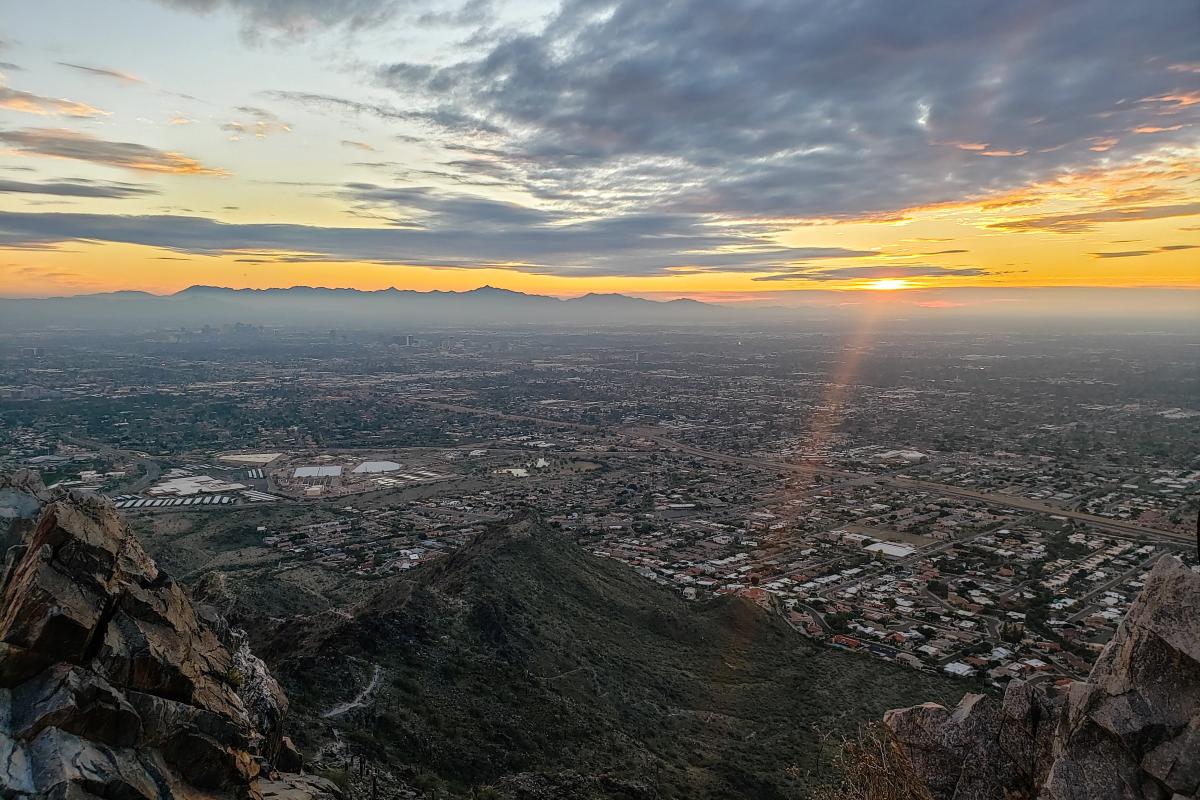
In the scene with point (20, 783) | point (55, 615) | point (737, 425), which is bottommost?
point (737, 425)

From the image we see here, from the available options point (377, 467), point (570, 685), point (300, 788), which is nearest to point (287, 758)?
point (300, 788)

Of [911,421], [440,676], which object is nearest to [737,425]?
[911,421]

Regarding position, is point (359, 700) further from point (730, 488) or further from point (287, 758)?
point (730, 488)

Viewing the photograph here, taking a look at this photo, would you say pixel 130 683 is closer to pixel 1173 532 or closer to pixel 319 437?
pixel 1173 532

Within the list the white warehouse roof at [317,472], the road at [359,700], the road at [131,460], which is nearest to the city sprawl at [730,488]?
the white warehouse roof at [317,472]

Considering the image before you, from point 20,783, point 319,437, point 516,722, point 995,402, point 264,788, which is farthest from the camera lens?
point 995,402

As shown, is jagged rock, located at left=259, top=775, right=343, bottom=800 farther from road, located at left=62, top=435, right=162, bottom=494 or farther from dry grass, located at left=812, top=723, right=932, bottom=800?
road, located at left=62, top=435, right=162, bottom=494
